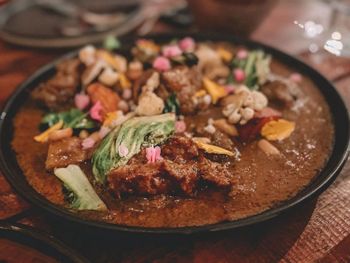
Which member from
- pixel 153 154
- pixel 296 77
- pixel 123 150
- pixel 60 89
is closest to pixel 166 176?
pixel 153 154

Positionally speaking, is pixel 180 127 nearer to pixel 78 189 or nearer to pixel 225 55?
pixel 78 189

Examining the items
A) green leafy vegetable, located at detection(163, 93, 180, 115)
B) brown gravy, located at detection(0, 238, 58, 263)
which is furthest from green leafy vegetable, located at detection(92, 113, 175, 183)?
brown gravy, located at detection(0, 238, 58, 263)

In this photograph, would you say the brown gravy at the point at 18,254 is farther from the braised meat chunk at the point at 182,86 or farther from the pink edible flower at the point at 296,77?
the pink edible flower at the point at 296,77

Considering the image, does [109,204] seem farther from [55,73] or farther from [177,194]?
[55,73]

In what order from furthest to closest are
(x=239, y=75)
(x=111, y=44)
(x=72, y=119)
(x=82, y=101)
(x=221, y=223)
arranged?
1. (x=111, y=44)
2. (x=239, y=75)
3. (x=82, y=101)
4. (x=72, y=119)
5. (x=221, y=223)

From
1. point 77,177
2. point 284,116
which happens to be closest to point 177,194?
point 77,177

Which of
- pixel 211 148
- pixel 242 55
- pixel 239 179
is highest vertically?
pixel 242 55

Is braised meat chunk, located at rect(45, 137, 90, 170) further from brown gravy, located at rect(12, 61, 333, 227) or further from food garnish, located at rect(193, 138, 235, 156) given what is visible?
food garnish, located at rect(193, 138, 235, 156)
